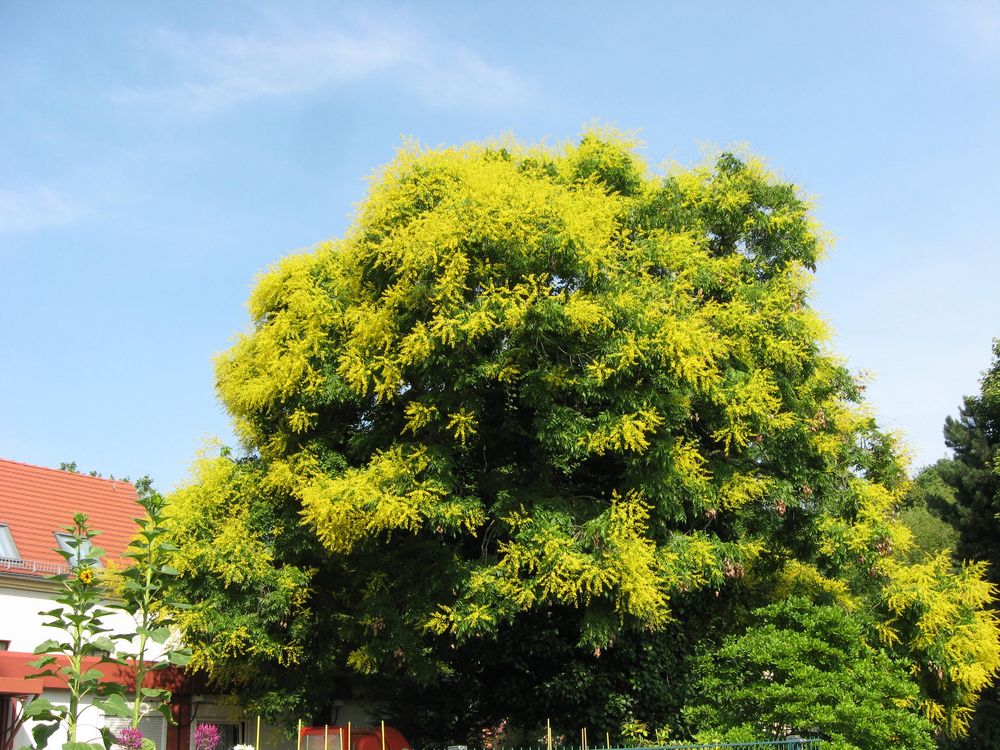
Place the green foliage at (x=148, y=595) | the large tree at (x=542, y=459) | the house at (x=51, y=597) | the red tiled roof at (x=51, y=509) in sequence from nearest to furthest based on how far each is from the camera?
the green foliage at (x=148, y=595)
the large tree at (x=542, y=459)
the house at (x=51, y=597)
the red tiled roof at (x=51, y=509)

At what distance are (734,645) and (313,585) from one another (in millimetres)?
7909

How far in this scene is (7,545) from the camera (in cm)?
1914

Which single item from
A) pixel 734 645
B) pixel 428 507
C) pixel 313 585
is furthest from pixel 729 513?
pixel 313 585

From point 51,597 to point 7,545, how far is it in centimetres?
157

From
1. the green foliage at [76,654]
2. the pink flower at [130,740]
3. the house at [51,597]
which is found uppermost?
the house at [51,597]

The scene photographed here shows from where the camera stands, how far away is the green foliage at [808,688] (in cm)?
1211

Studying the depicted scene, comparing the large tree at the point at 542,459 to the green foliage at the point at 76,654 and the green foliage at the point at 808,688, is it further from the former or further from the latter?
the green foliage at the point at 76,654

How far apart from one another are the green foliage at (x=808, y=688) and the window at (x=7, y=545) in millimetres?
13159

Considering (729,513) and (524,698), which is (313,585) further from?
(729,513)

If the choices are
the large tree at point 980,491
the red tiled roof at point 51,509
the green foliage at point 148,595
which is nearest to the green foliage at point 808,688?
the green foliage at point 148,595

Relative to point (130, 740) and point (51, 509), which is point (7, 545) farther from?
point (130, 740)

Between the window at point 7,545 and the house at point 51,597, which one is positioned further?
the window at point 7,545

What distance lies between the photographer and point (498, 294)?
13820 mm

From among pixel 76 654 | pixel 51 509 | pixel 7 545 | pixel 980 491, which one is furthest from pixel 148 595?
pixel 980 491
